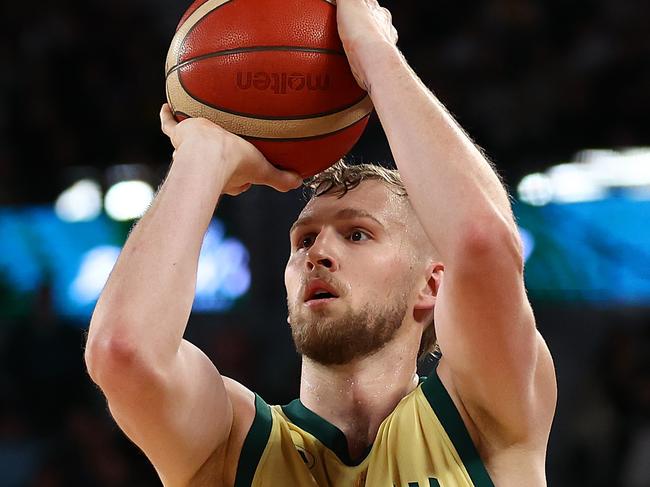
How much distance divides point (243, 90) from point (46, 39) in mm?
6585

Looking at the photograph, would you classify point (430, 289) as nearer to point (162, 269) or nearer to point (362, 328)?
point (362, 328)

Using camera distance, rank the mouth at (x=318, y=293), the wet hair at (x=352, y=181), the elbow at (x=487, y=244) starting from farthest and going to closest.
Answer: the wet hair at (x=352, y=181) → the mouth at (x=318, y=293) → the elbow at (x=487, y=244)

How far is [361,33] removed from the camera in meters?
2.39

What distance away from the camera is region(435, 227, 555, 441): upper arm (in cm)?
217

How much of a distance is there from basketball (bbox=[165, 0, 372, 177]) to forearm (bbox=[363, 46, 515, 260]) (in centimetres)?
12

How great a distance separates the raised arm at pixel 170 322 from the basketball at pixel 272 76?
6cm

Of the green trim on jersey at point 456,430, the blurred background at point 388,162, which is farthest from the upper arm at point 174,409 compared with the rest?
the blurred background at point 388,162

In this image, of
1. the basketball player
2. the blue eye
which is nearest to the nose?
the basketball player

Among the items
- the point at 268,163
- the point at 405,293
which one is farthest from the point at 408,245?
the point at 268,163

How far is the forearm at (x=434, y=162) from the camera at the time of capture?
2186 millimetres

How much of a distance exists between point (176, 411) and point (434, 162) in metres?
0.76

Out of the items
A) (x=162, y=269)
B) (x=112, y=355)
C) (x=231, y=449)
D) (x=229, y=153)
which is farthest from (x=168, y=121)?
(x=231, y=449)

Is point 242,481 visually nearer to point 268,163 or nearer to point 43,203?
point 268,163

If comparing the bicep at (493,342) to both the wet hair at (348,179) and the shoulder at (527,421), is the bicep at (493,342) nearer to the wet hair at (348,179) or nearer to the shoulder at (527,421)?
the shoulder at (527,421)
